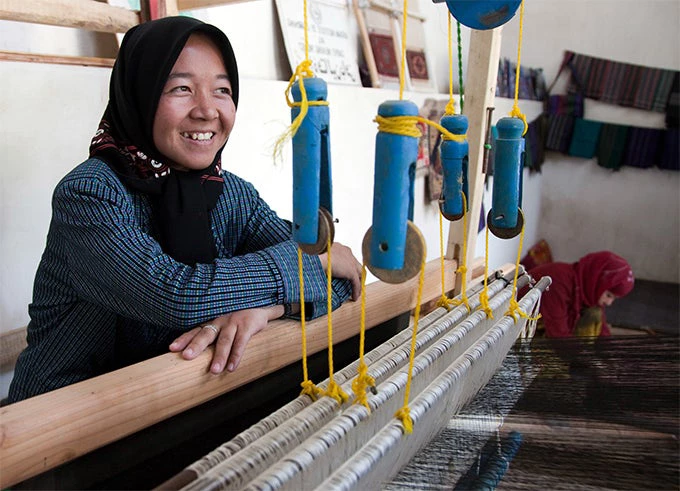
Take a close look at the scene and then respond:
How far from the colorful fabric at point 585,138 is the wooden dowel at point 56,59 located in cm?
500

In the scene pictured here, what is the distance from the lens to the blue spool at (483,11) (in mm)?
767

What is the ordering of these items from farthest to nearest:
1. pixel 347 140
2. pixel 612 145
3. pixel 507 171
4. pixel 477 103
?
pixel 612 145 < pixel 347 140 < pixel 477 103 < pixel 507 171

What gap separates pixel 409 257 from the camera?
2.05ft

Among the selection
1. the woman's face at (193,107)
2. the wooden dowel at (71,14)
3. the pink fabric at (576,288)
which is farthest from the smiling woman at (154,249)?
the pink fabric at (576,288)

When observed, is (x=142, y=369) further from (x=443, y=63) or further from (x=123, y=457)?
(x=443, y=63)

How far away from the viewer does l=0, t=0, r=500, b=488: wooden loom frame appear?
2.18 feet

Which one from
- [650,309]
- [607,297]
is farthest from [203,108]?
[650,309]

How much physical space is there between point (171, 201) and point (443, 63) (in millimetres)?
3155

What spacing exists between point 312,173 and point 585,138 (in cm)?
556

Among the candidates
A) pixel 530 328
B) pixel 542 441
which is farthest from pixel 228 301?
pixel 530 328

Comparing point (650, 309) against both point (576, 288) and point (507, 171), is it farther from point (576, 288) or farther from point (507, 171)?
point (507, 171)

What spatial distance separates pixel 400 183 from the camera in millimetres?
599

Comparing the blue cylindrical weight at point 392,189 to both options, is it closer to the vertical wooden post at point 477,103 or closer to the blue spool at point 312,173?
the blue spool at point 312,173

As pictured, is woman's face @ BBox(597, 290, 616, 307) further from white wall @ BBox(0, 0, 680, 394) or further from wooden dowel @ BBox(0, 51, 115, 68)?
wooden dowel @ BBox(0, 51, 115, 68)
